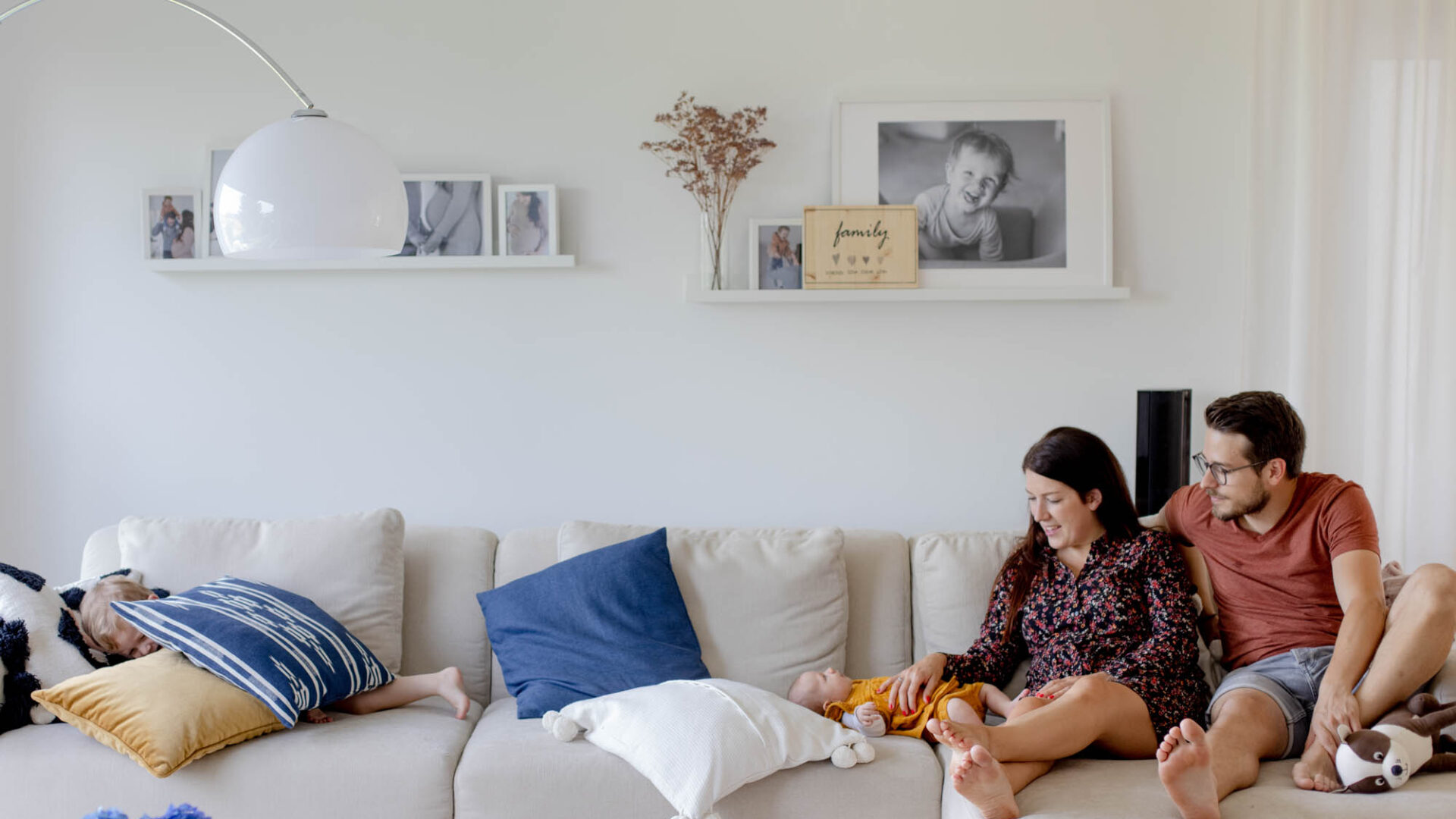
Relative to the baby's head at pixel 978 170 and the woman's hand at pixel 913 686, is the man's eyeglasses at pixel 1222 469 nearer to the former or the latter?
the woman's hand at pixel 913 686

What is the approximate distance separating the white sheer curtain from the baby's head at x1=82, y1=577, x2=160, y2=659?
292cm

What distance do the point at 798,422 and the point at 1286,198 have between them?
147cm

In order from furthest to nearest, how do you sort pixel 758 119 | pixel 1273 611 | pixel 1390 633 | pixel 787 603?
pixel 758 119 → pixel 787 603 → pixel 1273 611 → pixel 1390 633

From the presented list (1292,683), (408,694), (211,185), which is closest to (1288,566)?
(1292,683)

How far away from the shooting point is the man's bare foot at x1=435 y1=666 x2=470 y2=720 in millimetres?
2428

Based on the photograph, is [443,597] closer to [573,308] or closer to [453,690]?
[453,690]

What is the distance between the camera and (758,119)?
3.00 meters

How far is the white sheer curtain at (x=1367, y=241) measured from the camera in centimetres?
295

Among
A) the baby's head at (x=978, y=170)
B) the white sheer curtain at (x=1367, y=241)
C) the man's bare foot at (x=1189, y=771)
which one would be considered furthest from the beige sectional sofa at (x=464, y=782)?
the baby's head at (x=978, y=170)

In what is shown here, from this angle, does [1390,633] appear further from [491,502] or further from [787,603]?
[491,502]

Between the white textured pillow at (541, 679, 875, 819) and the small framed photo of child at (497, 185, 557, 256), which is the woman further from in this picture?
the small framed photo of child at (497, 185, 557, 256)

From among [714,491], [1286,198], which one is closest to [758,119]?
[714,491]

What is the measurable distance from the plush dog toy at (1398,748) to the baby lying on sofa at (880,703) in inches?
25.3

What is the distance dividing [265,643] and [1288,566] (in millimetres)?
2115
